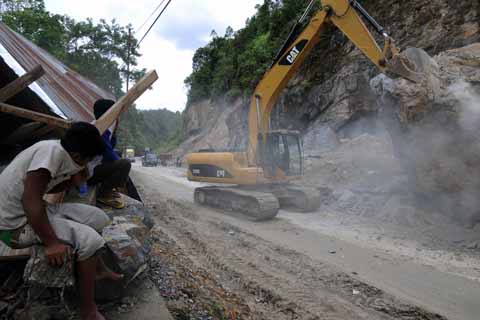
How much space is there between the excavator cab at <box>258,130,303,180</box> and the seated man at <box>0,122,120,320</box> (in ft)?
21.7

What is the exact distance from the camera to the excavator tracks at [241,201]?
294 inches

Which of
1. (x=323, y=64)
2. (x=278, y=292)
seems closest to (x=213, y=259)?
(x=278, y=292)

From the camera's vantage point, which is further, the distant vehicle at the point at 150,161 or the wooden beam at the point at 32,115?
the distant vehicle at the point at 150,161

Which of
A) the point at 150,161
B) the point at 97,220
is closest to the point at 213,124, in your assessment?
the point at 150,161

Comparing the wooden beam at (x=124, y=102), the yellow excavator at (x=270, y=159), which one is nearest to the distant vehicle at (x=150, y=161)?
the yellow excavator at (x=270, y=159)

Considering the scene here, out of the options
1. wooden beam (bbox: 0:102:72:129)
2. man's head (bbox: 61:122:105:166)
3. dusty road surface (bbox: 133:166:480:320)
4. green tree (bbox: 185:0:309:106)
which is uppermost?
green tree (bbox: 185:0:309:106)

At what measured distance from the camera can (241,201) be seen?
26.6 feet

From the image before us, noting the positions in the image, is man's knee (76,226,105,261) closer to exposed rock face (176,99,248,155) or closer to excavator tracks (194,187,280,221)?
excavator tracks (194,187,280,221)

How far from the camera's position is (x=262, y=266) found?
4.63m

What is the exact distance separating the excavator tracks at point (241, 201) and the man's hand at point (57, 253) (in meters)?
5.56

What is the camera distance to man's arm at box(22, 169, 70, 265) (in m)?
1.92

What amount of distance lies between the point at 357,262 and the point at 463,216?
271 cm

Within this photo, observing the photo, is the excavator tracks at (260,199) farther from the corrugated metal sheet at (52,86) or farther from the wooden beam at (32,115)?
the wooden beam at (32,115)

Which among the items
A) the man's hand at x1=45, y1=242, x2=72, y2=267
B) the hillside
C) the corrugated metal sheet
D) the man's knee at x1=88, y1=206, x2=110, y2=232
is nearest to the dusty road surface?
the man's knee at x1=88, y1=206, x2=110, y2=232
